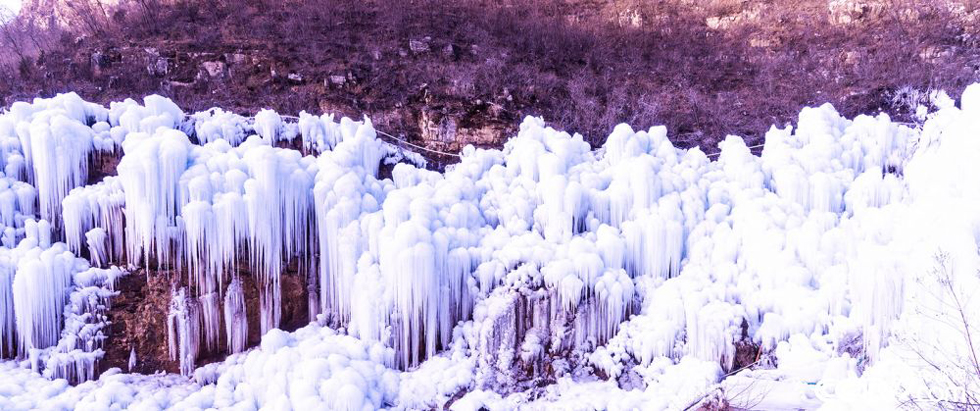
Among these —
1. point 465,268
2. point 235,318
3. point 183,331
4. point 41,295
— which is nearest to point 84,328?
point 41,295

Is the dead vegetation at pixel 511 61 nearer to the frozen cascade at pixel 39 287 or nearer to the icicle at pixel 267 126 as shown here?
the icicle at pixel 267 126

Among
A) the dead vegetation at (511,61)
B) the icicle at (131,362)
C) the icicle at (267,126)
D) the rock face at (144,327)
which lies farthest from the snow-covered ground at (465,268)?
the dead vegetation at (511,61)

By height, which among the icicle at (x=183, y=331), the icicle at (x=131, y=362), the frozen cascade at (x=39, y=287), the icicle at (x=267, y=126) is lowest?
the icicle at (x=131, y=362)

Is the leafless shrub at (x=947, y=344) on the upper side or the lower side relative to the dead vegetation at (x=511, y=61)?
lower

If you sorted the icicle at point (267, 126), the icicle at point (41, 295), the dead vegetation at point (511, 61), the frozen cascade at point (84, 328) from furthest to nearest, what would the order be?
the dead vegetation at point (511, 61) < the icicle at point (267, 126) < the frozen cascade at point (84, 328) < the icicle at point (41, 295)

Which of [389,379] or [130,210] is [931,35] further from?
[130,210]

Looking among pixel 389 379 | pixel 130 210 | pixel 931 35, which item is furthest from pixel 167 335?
pixel 931 35

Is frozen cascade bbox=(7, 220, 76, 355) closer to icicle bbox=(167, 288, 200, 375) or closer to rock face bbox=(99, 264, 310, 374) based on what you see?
rock face bbox=(99, 264, 310, 374)

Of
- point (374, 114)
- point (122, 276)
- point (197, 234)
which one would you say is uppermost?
point (374, 114)
